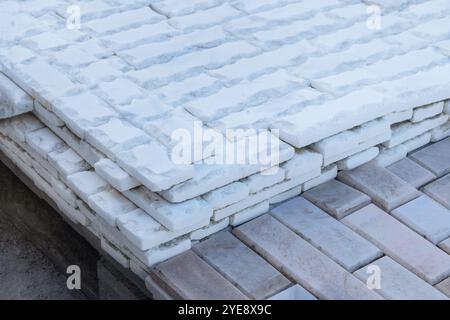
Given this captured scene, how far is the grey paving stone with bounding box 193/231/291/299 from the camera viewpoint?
10.5 ft

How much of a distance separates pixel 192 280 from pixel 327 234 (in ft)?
1.93

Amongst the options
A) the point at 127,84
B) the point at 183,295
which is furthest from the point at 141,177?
the point at 127,84

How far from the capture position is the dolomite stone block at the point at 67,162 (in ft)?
11.7

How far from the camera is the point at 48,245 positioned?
163 inches

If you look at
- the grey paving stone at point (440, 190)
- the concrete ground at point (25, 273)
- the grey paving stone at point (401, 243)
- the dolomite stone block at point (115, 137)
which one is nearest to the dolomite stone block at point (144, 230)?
the dolomite stone block at point (115, 137)

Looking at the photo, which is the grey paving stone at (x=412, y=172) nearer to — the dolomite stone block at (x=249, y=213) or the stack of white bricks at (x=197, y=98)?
the stack of white bricks at (x=197, y=98)

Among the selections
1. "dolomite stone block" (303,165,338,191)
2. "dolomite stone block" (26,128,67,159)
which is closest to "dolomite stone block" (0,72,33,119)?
"dolomite stone block" (26,128,67,159)

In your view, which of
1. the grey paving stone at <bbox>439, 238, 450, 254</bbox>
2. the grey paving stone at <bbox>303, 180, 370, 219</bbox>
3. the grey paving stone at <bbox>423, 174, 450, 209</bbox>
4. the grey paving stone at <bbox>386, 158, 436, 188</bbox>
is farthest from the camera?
the grey paving stone at <bbox>386, 158, 436, 188</bbox>

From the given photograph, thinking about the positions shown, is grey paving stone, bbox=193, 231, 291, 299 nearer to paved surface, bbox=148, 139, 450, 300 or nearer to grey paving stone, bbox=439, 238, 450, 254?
paved surface, bbox=148, 139, 450, 300

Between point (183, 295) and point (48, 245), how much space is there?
1202 mm

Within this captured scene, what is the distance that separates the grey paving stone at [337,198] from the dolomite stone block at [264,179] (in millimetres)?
233

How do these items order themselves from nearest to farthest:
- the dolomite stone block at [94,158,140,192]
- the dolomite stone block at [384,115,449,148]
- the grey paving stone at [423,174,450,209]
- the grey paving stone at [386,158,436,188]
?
1. the dolomite stone block at [94,158,140,192]
2. the grey paving stone at [423,174,450,209]
3. the grey paving stone at [386,158,436,188]
4. the dolomite stone block at [384,115,449,148]

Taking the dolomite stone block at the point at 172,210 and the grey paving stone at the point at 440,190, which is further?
Answer: the grey paving stone at the point at 440,190
